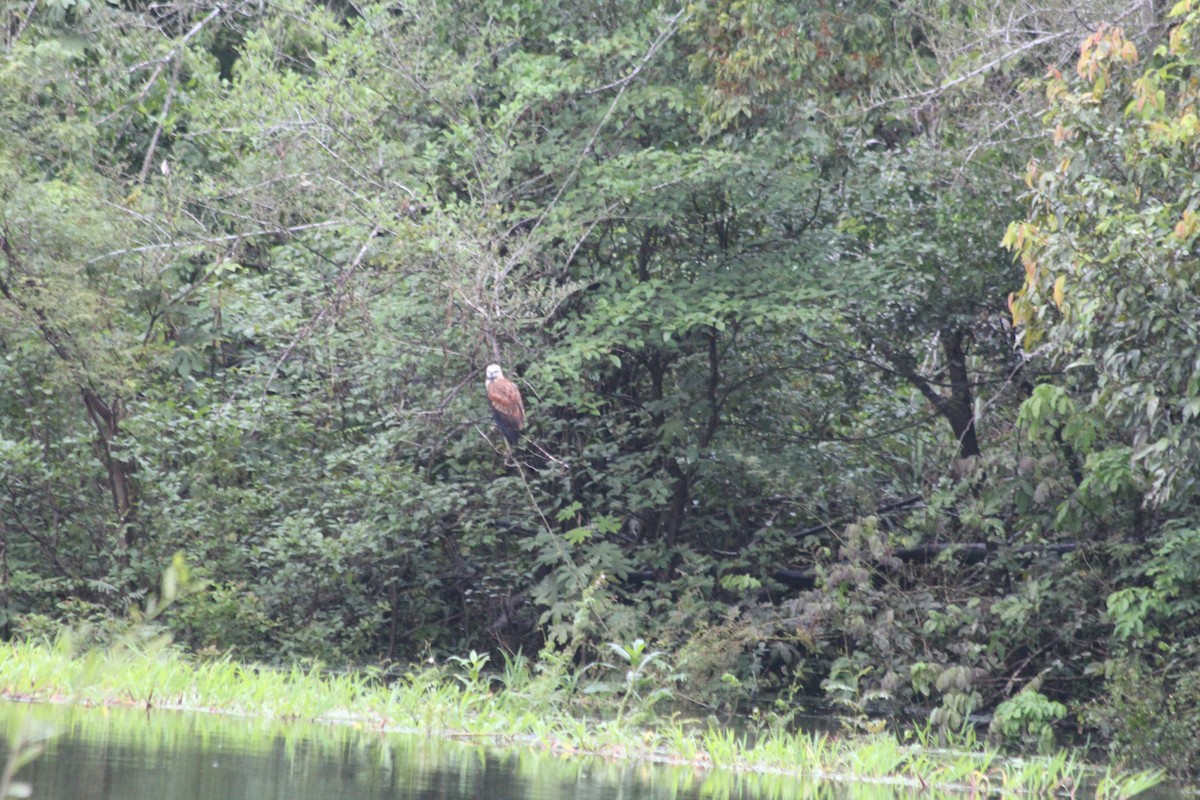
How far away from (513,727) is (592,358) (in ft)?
13.7

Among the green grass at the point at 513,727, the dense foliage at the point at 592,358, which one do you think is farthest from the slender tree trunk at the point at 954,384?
the green grass at the point at 513,727

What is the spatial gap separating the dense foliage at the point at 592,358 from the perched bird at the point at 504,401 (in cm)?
31

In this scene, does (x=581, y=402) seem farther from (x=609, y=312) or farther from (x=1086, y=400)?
(x=1086, y=400)

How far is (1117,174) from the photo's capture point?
8414 mm

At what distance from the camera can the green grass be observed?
238 inches

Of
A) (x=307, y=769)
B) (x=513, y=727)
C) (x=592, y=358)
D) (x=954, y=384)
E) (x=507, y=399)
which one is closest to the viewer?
(x=307, y=769)

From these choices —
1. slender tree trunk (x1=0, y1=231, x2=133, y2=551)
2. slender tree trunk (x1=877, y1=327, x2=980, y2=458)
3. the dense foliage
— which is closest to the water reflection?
the dense foliage

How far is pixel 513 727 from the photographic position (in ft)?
21.6

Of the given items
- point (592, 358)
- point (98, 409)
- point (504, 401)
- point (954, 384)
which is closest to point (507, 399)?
point (504, 401)

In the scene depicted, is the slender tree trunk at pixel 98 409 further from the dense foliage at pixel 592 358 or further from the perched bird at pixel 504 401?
the perched bird at pixel 504 401

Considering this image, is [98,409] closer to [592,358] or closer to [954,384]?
[592,358]

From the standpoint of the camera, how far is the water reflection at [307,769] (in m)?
4.18

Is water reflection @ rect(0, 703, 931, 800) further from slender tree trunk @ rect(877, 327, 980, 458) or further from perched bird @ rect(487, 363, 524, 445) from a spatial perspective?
slender tree trunk @ rect(877, 327, 980, 458)

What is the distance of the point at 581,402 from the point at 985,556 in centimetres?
350
